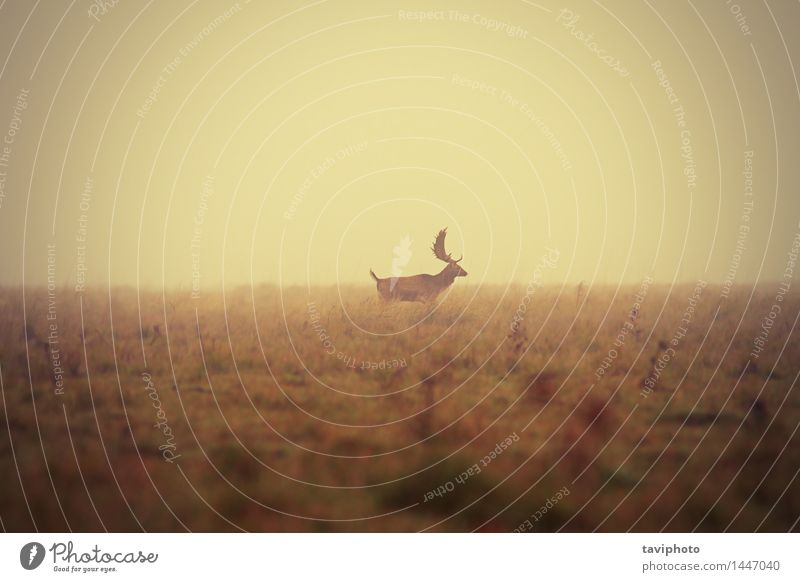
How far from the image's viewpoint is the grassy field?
4.62 metres

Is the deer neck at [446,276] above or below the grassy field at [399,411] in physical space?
above

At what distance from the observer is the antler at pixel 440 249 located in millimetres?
4711

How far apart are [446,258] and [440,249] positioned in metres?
0.06

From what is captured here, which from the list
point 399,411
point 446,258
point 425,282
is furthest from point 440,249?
point 399,411

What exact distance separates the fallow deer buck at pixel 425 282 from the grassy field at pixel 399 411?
0.25 feet

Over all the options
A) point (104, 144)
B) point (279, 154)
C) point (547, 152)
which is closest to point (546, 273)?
point (547, 152)

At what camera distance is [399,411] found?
474 centimetres

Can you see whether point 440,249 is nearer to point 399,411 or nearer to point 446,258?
point 446,258

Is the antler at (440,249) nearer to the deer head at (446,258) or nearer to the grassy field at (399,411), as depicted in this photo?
the deer head at (446,258)

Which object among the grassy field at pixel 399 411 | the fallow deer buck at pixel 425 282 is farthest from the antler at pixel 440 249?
the grassy field at pixel 399 411

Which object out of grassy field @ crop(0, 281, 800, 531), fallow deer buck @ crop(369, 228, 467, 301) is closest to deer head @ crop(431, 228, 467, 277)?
fallow deer buck @ crop(369, 228, 467, 301)

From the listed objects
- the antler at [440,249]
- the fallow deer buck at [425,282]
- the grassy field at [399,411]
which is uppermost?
the antler at [440,249]

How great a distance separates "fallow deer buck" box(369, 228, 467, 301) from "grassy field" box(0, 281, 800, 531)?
0.08 metres

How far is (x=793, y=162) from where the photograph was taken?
4.80 metres
